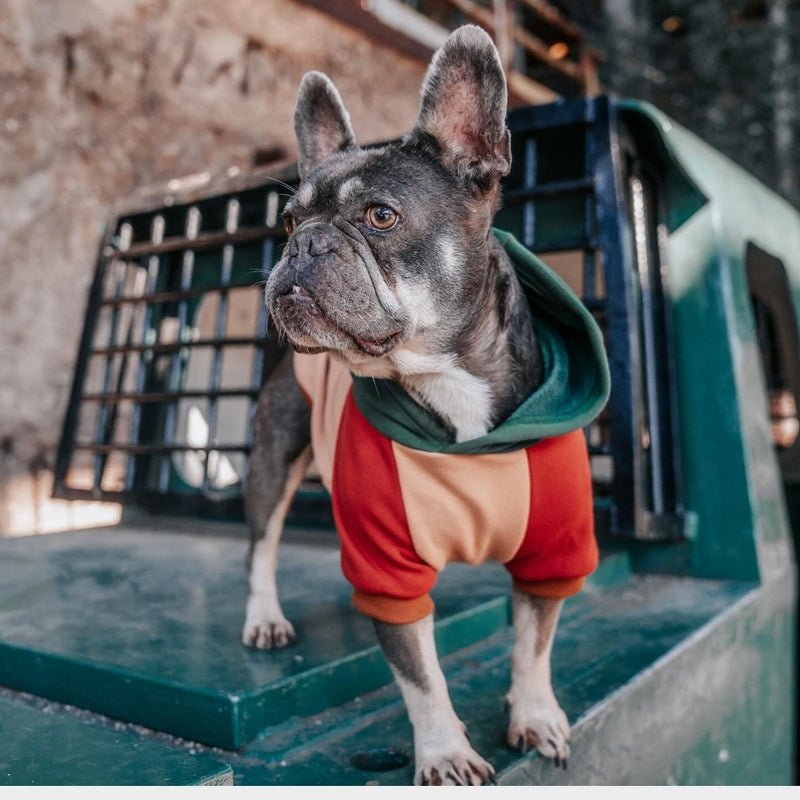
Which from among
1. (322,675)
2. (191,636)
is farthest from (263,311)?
(322,675)

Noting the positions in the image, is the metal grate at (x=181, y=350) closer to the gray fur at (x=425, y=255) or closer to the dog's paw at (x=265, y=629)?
the dog's paw at (x=265, y=629)

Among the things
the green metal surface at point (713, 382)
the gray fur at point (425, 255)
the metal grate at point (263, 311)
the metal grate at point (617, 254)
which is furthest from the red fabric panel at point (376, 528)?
the green metal surface at point (713, 382)

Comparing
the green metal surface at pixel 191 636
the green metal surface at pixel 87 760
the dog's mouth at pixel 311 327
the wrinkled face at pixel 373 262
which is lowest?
the green metal surface at pixel 87 760

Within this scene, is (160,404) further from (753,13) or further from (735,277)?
(753,13)

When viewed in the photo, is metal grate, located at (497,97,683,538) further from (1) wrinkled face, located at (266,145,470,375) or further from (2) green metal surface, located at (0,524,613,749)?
(1) wrinkled face, located at (266,145,470,375)

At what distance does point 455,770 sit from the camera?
1279mm

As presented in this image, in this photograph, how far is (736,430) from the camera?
8.29 feet

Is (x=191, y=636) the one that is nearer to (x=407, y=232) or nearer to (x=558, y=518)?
(x=558, y=518)

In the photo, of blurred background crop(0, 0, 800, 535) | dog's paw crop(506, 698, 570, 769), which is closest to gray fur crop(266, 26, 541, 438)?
dog's paw crop(506, 698, 570, 769)

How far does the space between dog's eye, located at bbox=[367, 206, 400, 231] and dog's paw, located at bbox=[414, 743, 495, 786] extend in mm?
862

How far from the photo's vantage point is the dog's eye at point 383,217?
1.36 m

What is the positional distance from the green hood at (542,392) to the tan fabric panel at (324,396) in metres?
0.16

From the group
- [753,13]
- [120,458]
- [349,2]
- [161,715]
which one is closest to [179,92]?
[349,2]

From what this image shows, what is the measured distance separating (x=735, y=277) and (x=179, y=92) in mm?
3732
